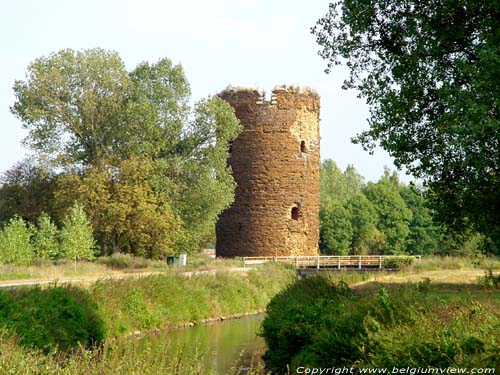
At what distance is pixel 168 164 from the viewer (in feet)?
96.3

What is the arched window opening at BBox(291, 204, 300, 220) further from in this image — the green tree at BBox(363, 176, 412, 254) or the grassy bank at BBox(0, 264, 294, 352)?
the green tree at BBox(363, 176, 412, 254)

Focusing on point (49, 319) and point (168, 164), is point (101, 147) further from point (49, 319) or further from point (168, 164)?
point (49, 319)

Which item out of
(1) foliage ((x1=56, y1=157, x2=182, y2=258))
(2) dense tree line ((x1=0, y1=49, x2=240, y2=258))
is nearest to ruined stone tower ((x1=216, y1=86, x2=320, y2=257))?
(2) dense tree line ((x1=0, y1=49, x2=240, y2=258))

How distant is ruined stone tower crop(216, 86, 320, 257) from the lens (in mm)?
34250


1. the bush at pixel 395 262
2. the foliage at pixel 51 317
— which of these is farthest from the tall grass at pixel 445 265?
the foliage at pixel 51 317

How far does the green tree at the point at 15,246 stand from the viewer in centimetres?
2498

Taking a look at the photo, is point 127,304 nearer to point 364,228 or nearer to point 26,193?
point 26,193

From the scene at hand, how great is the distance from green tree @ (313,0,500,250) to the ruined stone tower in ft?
61.0

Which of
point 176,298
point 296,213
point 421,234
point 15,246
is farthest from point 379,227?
point 176,298

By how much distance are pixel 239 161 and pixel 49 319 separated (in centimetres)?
2040

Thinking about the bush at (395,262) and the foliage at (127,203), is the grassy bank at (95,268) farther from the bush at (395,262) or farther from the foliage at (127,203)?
the bush at (395,262)

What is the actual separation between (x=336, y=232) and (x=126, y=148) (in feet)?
76.9

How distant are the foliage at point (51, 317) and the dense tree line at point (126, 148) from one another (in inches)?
422

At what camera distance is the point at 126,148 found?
29656 mm
